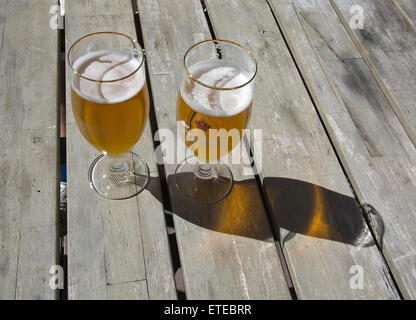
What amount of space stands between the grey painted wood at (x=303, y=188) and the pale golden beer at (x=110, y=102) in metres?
0.33

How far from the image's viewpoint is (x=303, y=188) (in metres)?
0.98

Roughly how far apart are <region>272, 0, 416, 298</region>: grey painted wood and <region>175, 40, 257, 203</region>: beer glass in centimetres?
33

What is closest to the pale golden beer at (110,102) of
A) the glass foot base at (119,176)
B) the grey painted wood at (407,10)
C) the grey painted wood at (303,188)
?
the glass foot base at (119,176)

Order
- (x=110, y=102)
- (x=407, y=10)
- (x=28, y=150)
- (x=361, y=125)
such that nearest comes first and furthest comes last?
1. (x=110, y=102)
2. (x=28, y=150)
3. (x=361, y=125)
4. (x=407, y=10)

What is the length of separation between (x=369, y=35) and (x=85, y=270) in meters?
1.00

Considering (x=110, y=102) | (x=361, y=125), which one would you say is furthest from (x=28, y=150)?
(x=361, y=125)

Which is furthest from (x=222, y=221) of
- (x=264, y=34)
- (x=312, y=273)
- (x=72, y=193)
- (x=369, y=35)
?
(x=369, y=35)

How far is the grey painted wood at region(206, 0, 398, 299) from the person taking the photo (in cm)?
86

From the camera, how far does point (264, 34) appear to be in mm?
1272

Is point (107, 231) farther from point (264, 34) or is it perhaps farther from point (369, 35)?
point (369, 35)

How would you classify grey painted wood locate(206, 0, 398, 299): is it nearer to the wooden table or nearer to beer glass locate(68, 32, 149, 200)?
the wooden table

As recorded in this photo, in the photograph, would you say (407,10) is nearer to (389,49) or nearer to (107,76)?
(389,49)

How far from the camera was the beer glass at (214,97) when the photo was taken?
2.62 ft

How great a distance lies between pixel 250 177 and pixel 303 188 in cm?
12
